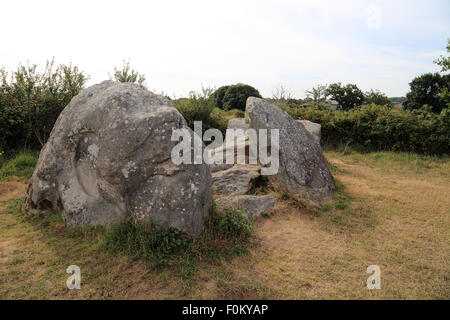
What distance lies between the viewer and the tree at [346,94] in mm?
31203

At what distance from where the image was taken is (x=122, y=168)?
391cm

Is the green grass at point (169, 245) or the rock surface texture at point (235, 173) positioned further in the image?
the rock surface texture at point (235, 173)

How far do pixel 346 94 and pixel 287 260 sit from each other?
1227 inches

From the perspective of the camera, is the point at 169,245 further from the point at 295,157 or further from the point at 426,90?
the point at 426,90

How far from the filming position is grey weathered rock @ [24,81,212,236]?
3.88 metres

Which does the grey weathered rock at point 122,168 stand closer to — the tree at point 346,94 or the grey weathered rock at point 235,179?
the grey weathered rock at point 235,179

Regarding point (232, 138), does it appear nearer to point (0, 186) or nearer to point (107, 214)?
point (107, 214)

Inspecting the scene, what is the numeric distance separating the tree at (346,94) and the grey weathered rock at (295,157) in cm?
2720

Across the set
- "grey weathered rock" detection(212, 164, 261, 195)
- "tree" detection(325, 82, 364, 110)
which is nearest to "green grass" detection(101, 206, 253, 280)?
"grey weathered rock" detection(212, 164, 261, 195)

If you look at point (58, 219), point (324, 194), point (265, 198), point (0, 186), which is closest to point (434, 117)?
point (324, 194)

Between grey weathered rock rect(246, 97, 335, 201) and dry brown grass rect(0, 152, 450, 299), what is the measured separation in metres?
0.45

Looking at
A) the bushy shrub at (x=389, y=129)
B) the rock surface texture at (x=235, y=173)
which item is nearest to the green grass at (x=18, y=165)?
the rock surface texture at (x=235, y=173)

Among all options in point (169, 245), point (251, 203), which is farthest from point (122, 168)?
point (251, 203)

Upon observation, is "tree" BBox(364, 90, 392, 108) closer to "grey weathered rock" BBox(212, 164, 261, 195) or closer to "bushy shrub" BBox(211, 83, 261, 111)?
"bushy shrub" BBox(211, 83, 261, 111)
